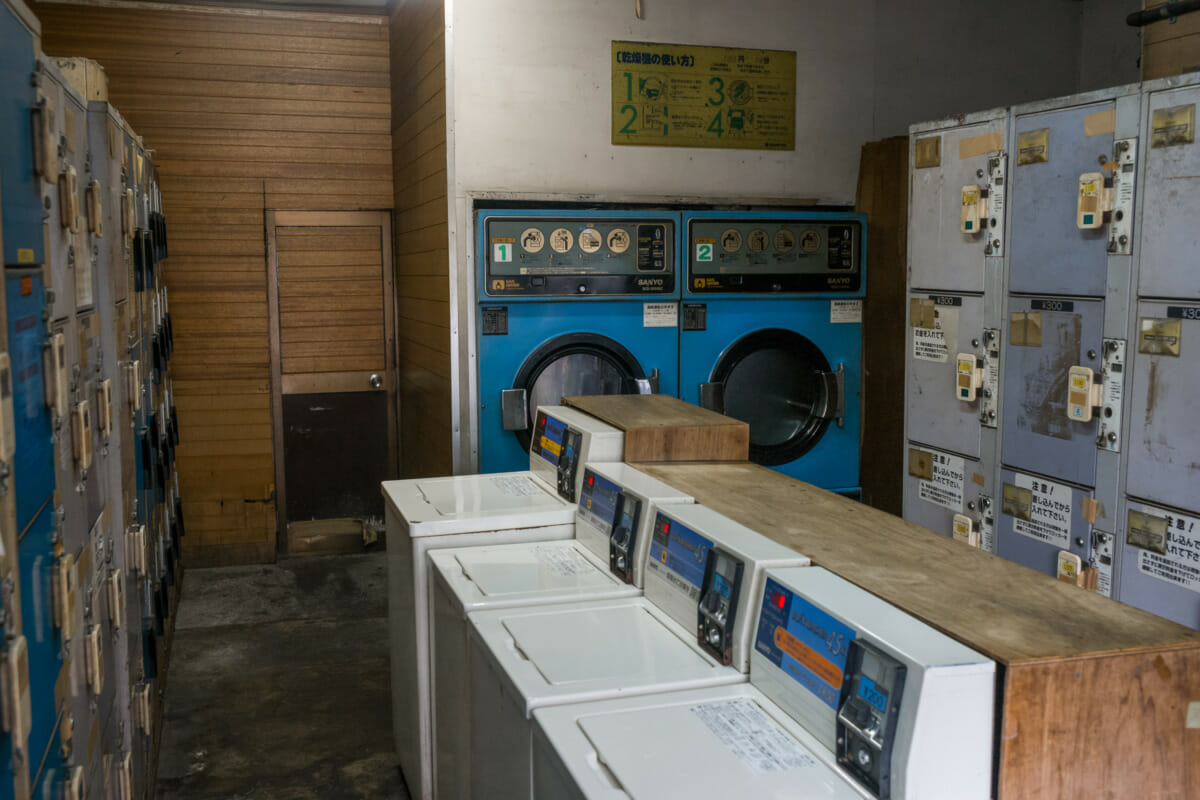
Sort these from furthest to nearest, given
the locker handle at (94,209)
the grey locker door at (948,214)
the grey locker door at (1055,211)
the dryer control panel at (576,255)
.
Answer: the dryer control panel at (576,255) < the grey locker door at (948,214) < the grey locker door at (1055,211) < the locker handle at (94,209)

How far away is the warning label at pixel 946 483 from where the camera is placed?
4.25 meters

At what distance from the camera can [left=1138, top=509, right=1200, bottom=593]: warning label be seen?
10.3ft

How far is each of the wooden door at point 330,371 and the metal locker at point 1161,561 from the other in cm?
437

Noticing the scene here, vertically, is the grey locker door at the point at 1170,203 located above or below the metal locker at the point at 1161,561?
above

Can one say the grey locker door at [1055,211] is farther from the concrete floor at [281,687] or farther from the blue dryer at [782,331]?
the concrete floor at [281,687]

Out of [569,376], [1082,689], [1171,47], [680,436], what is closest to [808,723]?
[1082,689]

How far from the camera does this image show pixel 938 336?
4305 millimetres

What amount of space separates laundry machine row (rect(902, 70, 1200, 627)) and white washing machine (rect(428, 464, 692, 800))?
1.65m

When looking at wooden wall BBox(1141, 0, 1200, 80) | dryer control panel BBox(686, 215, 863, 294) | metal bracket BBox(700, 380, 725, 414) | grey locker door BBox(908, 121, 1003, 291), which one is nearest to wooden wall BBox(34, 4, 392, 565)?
dryer control panel BBox(686, 215, 863, 294)

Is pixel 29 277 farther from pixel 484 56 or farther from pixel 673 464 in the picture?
pixel 484 56

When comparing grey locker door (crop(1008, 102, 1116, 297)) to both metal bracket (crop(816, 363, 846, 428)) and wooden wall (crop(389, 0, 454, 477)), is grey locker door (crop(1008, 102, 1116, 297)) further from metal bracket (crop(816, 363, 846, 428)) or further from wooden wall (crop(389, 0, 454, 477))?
wooden wall (crop(389, 0, 454, 477))

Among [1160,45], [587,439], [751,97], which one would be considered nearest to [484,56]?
[751,97]

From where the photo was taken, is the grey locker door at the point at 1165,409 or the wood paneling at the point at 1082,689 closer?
the wood paneling at the point at 1082,689

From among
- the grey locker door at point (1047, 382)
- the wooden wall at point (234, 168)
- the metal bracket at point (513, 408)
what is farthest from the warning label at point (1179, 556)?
the wooden wall at point (234, 168)
